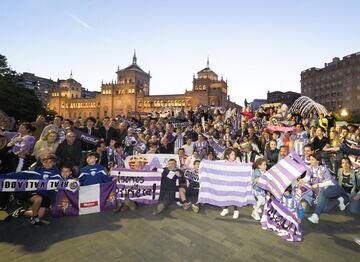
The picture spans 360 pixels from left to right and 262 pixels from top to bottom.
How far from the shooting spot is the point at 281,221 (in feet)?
19.4

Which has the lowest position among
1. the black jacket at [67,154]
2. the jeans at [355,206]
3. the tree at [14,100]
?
the jeans at [355,206]

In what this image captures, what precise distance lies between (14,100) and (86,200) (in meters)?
43.7

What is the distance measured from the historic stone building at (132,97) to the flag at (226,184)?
3163 inches

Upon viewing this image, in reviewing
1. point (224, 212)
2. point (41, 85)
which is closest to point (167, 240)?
point (224, 212)

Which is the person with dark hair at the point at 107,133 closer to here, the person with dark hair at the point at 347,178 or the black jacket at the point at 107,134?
the black jacket at the point at 107,134

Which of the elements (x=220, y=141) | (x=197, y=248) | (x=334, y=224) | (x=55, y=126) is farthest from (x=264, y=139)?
(x=55, y=126)

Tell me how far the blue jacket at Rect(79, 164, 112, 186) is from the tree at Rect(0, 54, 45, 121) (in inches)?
1641

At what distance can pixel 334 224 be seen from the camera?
258 inches

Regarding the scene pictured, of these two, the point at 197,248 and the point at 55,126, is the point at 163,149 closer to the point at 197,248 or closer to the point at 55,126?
the point at 55,126

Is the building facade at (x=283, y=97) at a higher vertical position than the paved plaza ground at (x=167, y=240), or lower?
higher

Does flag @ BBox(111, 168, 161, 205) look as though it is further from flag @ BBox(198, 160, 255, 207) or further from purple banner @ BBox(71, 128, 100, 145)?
purple banner @ BBox(71, 128, 100, 145)

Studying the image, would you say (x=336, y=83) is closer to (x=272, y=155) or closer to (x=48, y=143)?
(x=272, y=155)

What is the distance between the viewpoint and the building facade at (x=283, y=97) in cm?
11650

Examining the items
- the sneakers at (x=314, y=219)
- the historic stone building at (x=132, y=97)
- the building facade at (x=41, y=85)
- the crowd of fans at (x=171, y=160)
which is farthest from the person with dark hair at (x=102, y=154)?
the building facade at (x=41, y=85)
